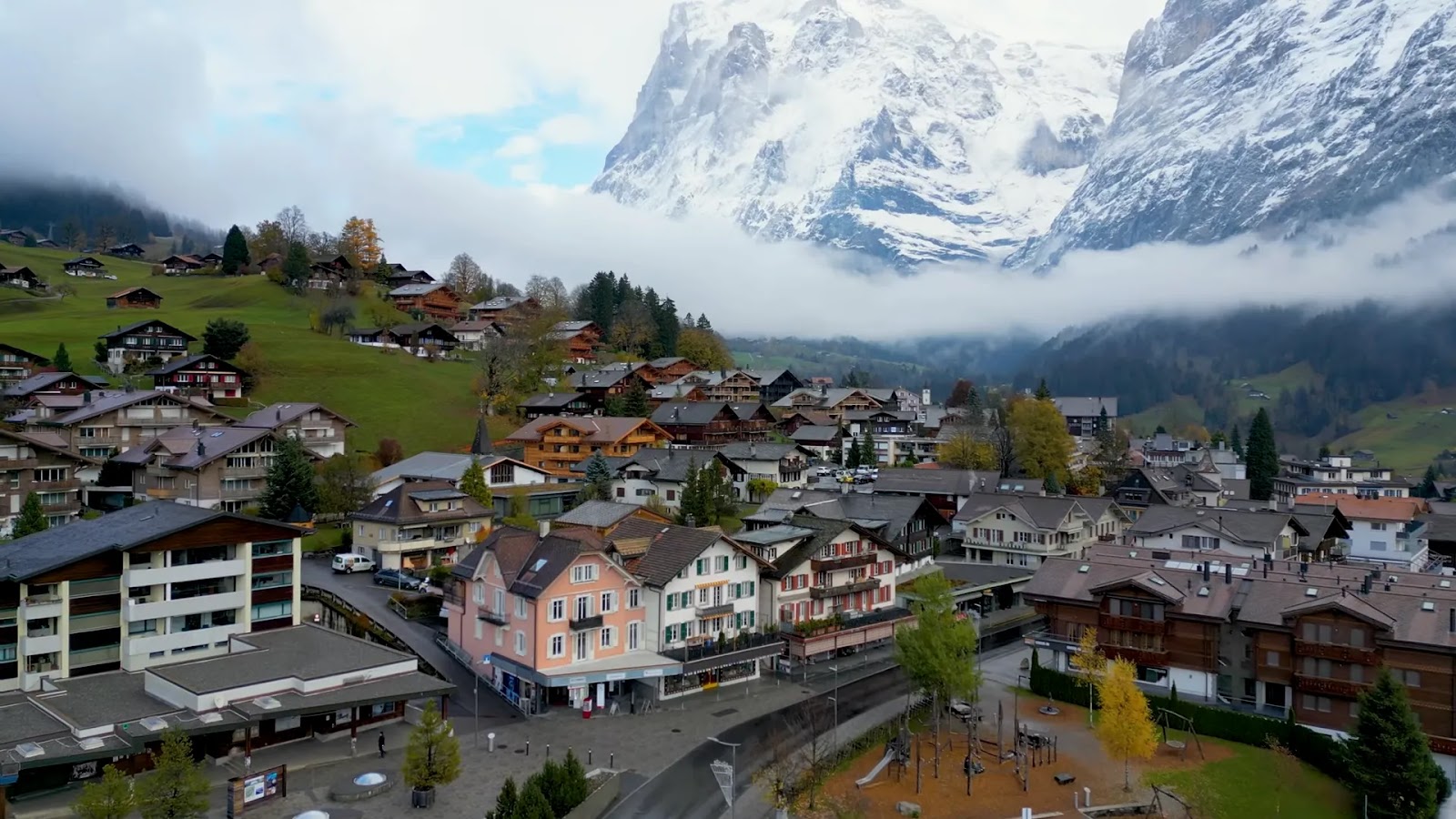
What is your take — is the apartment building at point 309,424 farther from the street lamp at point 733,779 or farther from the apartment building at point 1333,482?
the apartment building at point 1333,482

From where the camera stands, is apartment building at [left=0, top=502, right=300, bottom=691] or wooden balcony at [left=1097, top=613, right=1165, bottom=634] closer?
apartment building at [left=0, top=502, right=300, bottom=691]

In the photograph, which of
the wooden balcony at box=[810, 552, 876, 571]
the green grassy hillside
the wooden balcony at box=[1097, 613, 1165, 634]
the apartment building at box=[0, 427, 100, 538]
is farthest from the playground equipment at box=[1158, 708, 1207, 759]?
the green grassy hillside

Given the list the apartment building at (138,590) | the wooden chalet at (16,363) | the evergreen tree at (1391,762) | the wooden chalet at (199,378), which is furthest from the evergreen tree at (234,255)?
the evergreen tree at (1391,762)

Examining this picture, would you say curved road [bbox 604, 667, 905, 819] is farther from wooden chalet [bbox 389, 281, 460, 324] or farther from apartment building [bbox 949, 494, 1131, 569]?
wooden chalet [bbox 389, 281, 460, 324]

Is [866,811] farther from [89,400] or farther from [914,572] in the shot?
[89,400]

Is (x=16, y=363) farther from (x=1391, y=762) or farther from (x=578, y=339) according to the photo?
(x=1391, y=762)

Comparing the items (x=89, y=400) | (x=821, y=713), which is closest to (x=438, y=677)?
(x=821, y=713)

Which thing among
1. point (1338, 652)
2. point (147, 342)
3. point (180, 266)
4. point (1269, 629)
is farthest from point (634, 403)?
point (180, 266)
